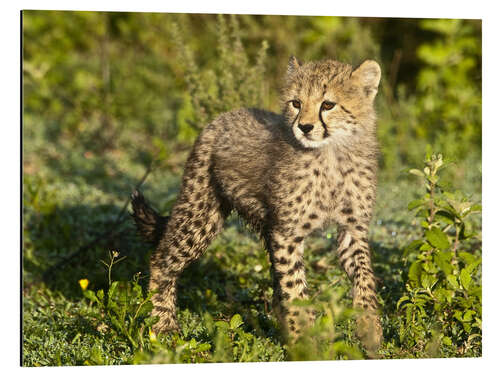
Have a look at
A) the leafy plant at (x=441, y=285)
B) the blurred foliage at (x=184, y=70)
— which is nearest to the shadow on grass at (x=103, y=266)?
the leafy plant at (x=441, y=285)

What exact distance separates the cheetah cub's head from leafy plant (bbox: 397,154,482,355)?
1.89 feet

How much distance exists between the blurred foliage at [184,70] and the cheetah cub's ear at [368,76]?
3.17 metres

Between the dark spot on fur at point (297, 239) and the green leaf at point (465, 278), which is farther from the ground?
the dark spot on fur at point (297, 239)

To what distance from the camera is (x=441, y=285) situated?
4.21 metres

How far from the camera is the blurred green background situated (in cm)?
459

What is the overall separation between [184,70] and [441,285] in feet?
13.4

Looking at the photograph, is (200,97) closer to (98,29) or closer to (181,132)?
(181,132)

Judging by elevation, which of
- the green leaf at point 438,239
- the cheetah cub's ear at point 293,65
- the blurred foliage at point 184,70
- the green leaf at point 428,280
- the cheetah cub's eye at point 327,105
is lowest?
the green leaf at point 428,280

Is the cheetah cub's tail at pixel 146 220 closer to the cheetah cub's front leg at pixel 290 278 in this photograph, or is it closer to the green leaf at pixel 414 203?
the cheetah cub's front leg at pixel 290 278

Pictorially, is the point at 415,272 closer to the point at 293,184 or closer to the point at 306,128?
the point at 293,184

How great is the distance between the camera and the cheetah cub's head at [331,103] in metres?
3.61

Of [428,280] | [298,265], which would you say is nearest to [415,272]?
[428,280]

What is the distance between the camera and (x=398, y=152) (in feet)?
27.6

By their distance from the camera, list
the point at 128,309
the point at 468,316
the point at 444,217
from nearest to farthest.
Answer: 1. the point at 128,309
2. the point at 468,316
3. the point at 444,217
